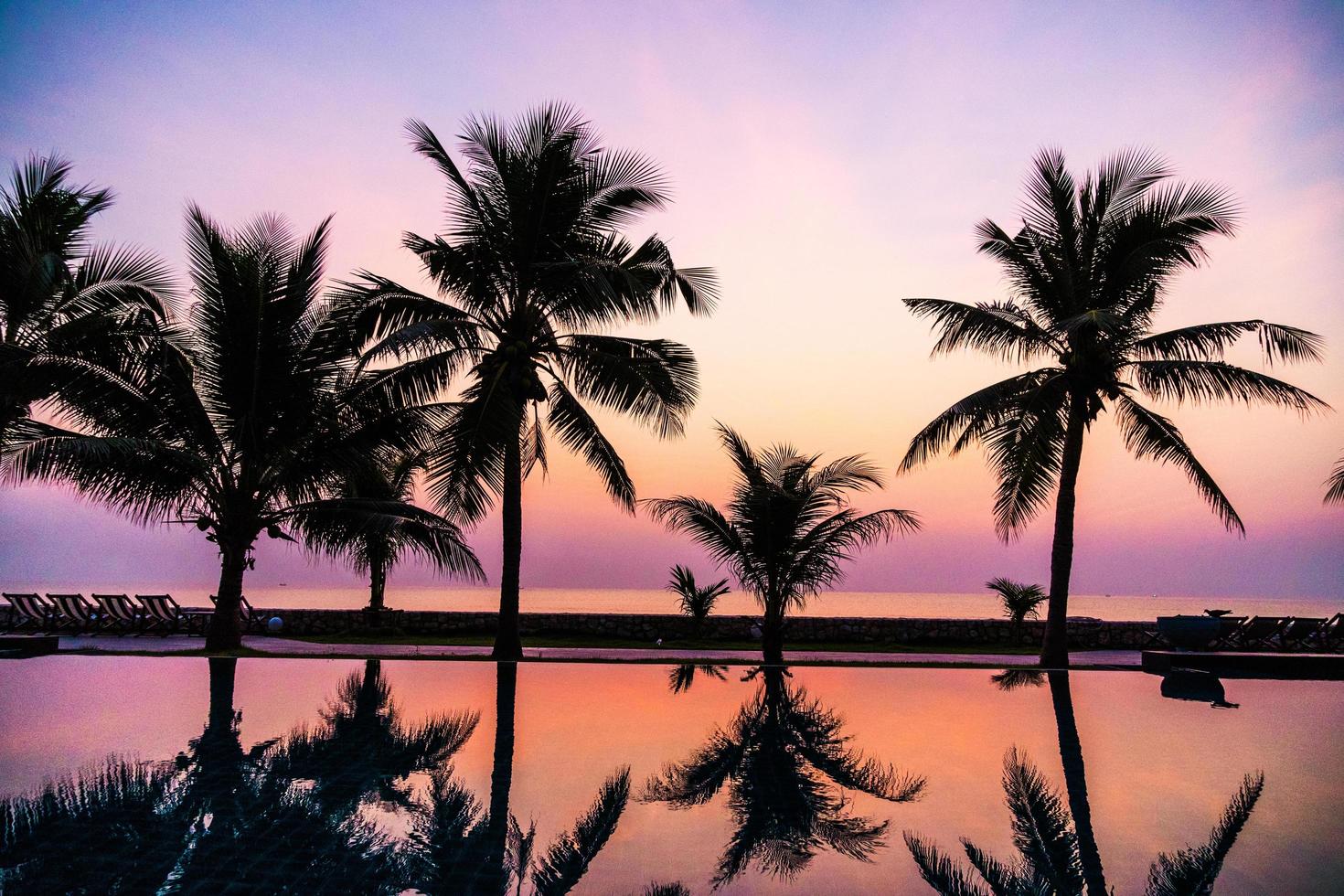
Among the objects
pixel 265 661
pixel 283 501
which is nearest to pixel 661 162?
pixel 283 501

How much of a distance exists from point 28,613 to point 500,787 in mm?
17153

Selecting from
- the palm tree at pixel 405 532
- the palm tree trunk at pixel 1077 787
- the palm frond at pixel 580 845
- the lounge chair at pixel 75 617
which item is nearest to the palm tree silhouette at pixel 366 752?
the palm frond at pixel 580 845

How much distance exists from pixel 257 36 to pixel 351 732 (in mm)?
12315

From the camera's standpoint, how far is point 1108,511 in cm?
2195

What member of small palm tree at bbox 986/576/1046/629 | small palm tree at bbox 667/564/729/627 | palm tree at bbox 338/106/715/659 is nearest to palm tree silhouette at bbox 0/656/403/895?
palm tree at bbox 338/106/715/659

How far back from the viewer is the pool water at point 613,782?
393cm

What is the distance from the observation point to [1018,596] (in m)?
18.1

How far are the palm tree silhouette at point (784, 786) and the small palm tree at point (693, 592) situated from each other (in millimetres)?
8307

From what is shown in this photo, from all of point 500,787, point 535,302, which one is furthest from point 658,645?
point 500,787

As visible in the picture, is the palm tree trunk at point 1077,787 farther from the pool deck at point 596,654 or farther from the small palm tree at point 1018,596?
the small palm tree at point 1018,596

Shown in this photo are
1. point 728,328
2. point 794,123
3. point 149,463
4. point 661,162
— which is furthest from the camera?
point 728,328

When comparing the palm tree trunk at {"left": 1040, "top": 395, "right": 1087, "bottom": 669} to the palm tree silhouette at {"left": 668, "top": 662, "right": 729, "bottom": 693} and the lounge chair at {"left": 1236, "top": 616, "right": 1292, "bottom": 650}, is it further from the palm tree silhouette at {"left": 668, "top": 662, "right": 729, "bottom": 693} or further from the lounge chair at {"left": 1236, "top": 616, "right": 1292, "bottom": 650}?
the lounge chair at {"left": 1236, "top": 616, "right": 1292, "bottom": 650}

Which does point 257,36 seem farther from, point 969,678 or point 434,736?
point 969,678

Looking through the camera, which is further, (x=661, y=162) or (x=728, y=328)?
(x=728, y=328)
